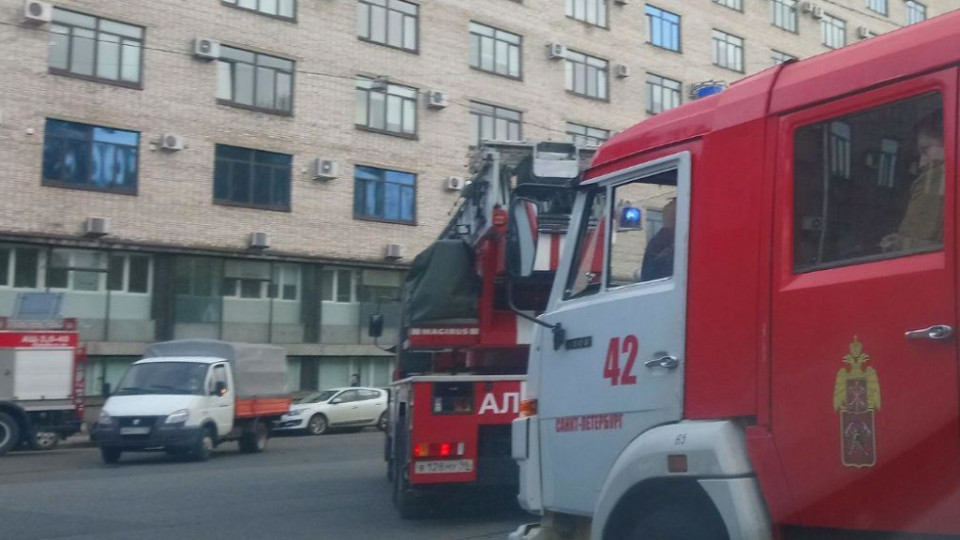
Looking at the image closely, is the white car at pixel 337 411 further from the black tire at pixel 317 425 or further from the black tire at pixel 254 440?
the black tire at pixel 254 440

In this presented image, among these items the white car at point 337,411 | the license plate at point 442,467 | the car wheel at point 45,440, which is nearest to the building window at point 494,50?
the white car at point 337,411

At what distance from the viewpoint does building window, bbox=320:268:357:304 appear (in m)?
34.6

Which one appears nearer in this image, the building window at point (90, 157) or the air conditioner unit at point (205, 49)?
the building window at point (90, 157)

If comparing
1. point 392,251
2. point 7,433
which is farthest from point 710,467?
point 392,251

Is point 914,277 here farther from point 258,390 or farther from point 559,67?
point 559,67

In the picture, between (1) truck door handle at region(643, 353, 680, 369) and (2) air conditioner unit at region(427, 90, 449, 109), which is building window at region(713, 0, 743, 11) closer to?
(2) air conditioner unit at region(427, 90, 449, 109)

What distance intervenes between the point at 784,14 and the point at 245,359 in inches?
857

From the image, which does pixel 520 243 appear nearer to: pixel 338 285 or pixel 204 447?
pixel 204 447

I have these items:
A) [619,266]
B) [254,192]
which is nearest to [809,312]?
[619,266]

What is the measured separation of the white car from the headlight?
30.5ft

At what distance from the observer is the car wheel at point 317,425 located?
29156 mm

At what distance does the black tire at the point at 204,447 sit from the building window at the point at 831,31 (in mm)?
22920

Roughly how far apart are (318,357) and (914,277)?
31.6 meters

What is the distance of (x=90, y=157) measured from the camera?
2934 cm
